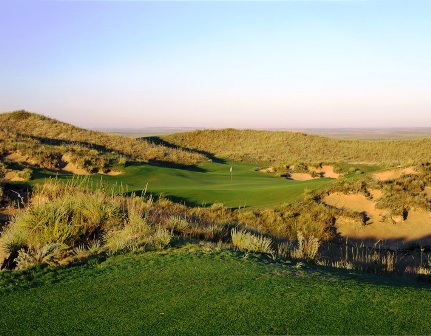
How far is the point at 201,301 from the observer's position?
4664mm

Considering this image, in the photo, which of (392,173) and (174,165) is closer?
(392,173)

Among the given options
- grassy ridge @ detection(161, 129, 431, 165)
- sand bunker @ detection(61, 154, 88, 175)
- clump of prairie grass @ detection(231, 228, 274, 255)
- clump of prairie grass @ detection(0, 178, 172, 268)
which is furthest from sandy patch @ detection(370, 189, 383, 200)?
grassy ridge @ detection(161, 129, 431, 165)

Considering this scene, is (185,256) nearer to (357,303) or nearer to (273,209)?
(357,303)

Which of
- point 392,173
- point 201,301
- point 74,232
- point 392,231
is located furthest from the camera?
point 392,173

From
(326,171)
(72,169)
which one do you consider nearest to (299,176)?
(326,171)

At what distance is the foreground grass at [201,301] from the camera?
4020 millimetres

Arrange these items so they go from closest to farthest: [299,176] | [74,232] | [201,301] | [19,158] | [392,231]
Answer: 1. [201,301]
2. [74,232]
3. [392,231]
4. [19,158]
5. [299,176]

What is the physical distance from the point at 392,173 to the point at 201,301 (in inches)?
772

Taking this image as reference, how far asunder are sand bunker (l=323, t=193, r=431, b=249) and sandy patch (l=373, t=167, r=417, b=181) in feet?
14.6

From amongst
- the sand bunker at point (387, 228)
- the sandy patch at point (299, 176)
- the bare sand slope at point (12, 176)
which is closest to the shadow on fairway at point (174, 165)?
the sandy patch at point (299, 176)

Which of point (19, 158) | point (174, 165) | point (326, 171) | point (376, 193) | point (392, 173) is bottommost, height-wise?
point (326, 171)

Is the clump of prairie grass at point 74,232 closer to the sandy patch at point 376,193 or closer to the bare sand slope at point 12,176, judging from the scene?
the sandy patch at point 376,193

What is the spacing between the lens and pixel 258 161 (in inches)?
1861

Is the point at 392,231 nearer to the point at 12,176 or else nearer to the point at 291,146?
the point at 12,176
